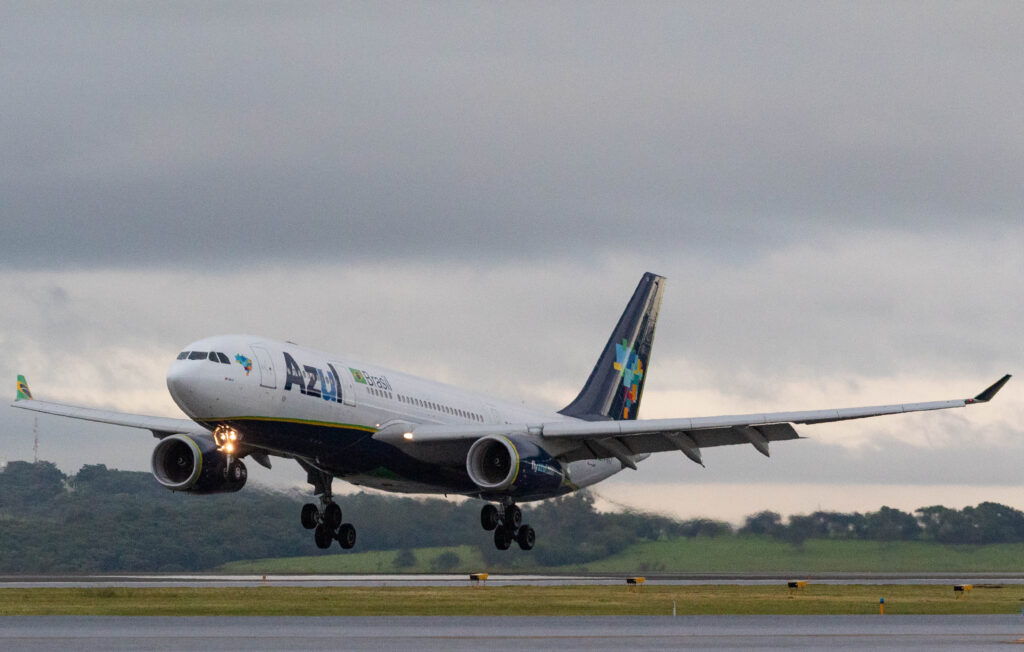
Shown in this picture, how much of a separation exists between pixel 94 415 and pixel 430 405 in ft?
48.4

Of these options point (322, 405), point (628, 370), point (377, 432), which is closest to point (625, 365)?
point (628, 370)

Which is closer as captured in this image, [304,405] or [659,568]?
[304,405]

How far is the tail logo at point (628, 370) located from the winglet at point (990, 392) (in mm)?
22950

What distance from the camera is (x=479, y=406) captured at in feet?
194

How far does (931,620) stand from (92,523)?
154 ft

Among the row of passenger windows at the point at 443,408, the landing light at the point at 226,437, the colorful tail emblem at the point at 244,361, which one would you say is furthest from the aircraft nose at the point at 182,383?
the row of passenger windows at the point at 443,408

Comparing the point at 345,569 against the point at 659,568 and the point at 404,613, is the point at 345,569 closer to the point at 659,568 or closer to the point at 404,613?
the point at 659,568

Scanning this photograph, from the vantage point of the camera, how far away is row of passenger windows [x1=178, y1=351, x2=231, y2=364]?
45.2 meters

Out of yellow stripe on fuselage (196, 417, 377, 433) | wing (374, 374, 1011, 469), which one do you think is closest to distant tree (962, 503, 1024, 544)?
wing (374, 374, 1011, 469)

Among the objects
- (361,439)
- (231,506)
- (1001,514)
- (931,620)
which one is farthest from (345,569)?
(931,620)

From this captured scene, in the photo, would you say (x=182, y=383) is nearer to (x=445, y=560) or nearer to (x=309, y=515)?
(x=309, y=515)

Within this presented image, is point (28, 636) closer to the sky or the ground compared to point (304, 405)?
closer to the ground

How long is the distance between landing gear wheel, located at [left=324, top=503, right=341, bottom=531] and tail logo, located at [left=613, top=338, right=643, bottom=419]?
654 inches

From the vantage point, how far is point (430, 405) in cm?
5488
